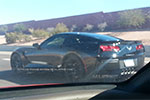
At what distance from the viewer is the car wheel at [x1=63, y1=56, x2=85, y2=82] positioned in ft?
22.3

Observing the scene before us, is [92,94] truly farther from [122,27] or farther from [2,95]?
[122,27]

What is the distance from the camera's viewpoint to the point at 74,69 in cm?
704

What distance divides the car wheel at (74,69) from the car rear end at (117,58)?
0.61 meters

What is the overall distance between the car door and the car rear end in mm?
1483

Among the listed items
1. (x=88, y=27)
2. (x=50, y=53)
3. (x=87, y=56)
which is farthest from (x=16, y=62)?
(x=88, y=27)

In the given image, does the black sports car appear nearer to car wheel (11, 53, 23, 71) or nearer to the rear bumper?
the rear bumper

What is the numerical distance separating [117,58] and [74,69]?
133 cm

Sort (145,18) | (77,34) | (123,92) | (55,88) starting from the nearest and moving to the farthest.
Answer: (123,92) < (55,88) < (77,34) < (145,18)

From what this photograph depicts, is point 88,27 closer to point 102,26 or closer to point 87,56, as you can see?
point 102,26

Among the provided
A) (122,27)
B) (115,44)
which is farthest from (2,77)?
(122,27)

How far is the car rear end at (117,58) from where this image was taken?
20.9 ft

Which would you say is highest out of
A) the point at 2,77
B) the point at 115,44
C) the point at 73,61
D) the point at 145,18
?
the point at 145,18

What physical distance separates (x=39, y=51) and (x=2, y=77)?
1.57 meters

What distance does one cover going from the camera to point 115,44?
6.64 m
